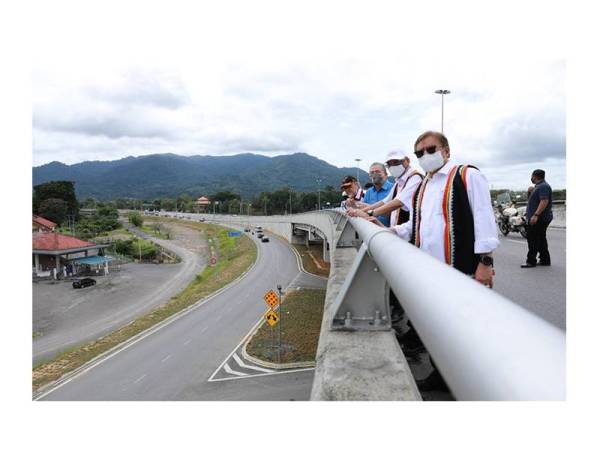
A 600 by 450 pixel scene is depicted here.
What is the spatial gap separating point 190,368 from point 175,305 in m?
13.9

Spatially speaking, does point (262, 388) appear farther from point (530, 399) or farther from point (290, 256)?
point (290, 256)

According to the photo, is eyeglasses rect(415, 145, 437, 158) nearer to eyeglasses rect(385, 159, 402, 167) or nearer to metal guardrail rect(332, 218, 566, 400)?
eyeglasses rect(385, 159, 402, 167)

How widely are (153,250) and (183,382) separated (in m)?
45.8

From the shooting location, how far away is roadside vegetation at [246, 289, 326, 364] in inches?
742

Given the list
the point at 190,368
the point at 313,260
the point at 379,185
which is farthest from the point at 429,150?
the point at 313,260

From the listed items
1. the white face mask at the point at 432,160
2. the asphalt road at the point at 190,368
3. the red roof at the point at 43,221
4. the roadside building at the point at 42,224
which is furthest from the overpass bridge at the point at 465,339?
the red roof at the point at 43,221

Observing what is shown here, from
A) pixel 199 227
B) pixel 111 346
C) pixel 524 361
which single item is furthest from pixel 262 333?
pixel 199 227

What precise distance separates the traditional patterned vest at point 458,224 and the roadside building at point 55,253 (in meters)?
52.3

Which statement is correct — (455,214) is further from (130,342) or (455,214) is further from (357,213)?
(130,342)

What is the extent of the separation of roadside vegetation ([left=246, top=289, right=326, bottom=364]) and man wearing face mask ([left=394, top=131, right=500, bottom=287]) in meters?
14.8

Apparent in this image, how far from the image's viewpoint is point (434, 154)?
258cm

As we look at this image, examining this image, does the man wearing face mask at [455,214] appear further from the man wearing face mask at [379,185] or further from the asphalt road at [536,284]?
the man wearing face mask at [379,185]

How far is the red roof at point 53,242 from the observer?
47.4 metres

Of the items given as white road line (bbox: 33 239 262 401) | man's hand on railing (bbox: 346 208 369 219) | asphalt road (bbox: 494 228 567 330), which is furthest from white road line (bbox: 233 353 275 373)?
man's hand on railing (bbox: 346 208 369 219)
